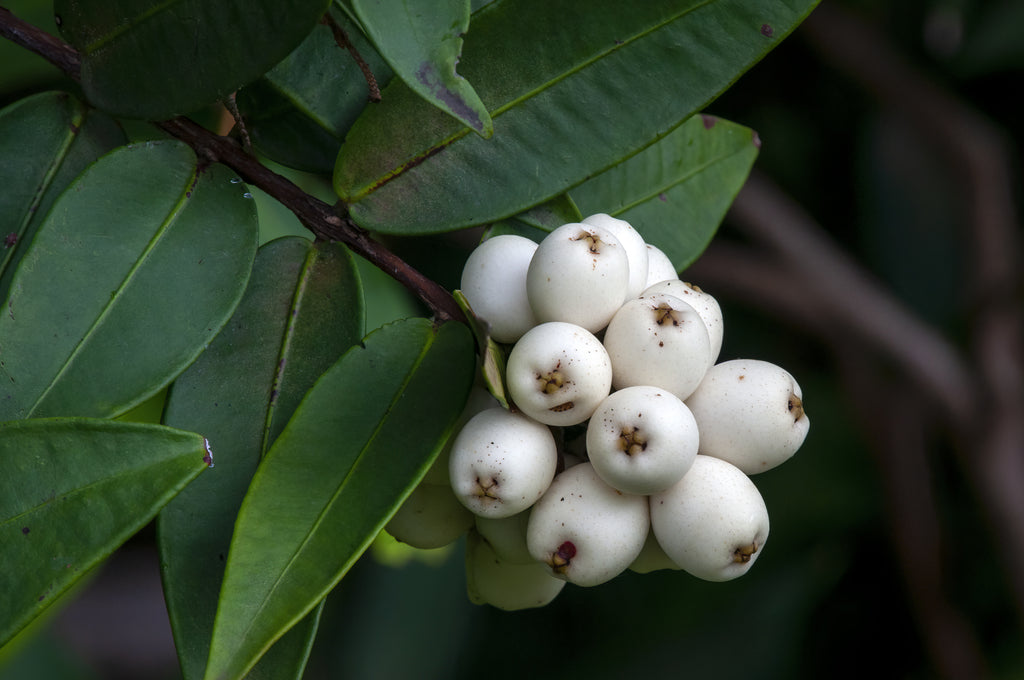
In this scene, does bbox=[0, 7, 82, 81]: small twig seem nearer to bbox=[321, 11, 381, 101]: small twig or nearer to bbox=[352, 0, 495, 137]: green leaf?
bbox=[321, 11, 381, 101]: small twig

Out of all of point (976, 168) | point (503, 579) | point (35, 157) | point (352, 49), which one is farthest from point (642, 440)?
point (976, 168)

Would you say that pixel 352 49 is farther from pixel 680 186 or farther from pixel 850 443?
pixel 850 443

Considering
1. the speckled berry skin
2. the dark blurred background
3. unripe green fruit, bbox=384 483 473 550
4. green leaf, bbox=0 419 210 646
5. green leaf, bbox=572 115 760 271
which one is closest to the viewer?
green leaf, bbox=0 419 210 646

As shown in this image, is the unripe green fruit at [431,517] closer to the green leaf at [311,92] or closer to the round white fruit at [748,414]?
the round white fruit at [748,414]

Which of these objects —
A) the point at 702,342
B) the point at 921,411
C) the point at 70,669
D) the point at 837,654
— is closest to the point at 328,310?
the point at 702,342

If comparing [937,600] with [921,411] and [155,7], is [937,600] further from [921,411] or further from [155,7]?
Answer: [155,7]

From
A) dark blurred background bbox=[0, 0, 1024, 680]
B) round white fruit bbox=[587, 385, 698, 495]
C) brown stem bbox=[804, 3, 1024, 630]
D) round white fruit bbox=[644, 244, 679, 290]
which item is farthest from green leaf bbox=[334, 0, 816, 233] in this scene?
brown stem bbox=[804, 3, 1024, 630]
